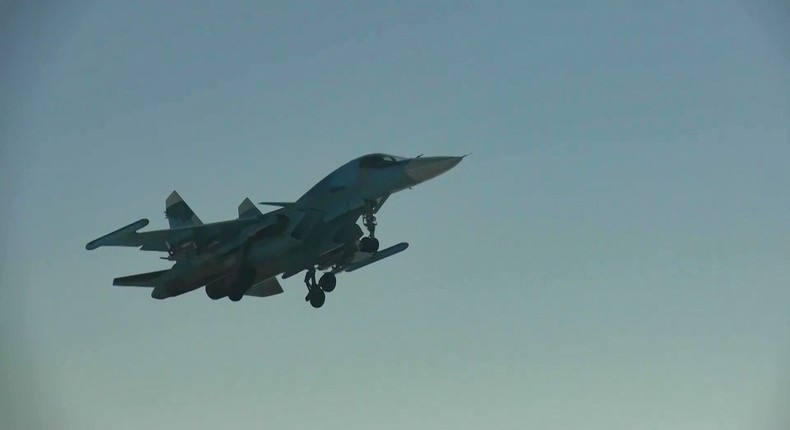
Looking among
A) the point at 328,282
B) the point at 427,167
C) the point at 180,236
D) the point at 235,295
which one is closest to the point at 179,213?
the point at 180,236

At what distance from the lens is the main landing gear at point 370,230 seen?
47.5m

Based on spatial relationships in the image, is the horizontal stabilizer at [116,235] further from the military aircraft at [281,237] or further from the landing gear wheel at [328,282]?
the landing gear wheel at [328,282]

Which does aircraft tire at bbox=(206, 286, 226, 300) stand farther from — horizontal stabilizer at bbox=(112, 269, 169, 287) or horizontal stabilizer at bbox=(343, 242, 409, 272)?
horizontal stabilizer at bbox=(343, 242, 409, 272)

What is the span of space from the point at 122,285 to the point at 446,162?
13318 mm

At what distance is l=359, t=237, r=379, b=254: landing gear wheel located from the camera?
156 ft

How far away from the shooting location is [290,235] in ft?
159

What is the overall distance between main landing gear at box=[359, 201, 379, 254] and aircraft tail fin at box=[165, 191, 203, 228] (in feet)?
32.4

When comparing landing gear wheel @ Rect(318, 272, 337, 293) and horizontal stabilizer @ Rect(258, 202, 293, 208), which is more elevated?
horizontal stabilizer @ Rect(258, 202, 293, 208)

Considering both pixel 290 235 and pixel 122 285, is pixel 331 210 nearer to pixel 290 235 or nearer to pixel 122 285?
pixel 290 235

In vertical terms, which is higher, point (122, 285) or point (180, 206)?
point (180, 206)

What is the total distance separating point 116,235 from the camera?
48.4 metres

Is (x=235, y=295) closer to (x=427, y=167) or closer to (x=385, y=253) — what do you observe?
(x=385, y=253)

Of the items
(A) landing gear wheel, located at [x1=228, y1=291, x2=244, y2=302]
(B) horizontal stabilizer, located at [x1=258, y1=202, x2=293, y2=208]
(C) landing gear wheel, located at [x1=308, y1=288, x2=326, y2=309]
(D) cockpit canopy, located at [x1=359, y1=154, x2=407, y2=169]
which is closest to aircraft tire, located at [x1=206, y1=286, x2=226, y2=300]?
(A) landing gear wheel, located at [x1=228, y1=291, x2=244, y2=302]

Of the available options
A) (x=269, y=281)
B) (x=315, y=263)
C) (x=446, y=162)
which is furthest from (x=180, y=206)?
(x=446, y=162)
